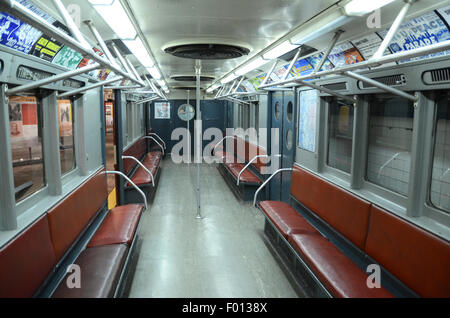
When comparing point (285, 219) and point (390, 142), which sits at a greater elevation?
point (390, 142)

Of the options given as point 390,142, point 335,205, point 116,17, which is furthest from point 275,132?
point 116,17

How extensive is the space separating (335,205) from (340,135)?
3.52ft

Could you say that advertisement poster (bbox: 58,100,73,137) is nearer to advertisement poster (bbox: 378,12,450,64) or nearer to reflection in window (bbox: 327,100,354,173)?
reflection in window (bbox: 327,100,354,173)

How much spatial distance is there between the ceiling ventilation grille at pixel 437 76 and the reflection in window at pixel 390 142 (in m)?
0.64

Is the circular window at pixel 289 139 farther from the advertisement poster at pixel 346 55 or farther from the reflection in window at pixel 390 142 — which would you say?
the reflection in window at pixel 390 142

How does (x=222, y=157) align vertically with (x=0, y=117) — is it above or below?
below


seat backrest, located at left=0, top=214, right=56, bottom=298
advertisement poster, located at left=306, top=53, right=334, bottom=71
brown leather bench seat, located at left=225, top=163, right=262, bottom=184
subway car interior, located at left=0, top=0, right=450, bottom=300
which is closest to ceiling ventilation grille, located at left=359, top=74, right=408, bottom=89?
subway car interior, located at left=0, top=0, right=450, bottom=300

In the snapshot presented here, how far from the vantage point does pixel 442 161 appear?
2814 mm

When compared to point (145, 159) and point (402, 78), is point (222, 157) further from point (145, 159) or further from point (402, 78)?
point (402, 78)

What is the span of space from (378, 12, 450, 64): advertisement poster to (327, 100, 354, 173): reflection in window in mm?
975

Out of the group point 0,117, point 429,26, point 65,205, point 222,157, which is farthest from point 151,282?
point 222,157

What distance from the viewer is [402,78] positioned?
293 cm

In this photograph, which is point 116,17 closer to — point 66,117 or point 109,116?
point 66,117
